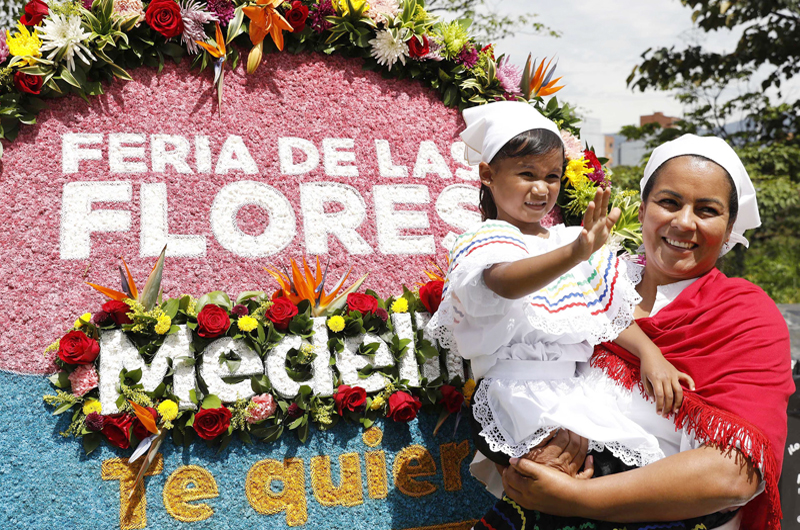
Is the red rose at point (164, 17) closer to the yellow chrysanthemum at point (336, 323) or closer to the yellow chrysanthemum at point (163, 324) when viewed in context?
the yellow chrysanthemum at point (163, 324)

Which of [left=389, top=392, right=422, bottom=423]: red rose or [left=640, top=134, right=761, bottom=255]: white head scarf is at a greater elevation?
[left=640, top=134, right=761, bottom=255]: white head scarf

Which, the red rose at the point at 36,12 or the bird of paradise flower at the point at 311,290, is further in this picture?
the red rose at the point at 36,12

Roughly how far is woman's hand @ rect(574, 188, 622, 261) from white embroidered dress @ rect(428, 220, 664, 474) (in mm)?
251

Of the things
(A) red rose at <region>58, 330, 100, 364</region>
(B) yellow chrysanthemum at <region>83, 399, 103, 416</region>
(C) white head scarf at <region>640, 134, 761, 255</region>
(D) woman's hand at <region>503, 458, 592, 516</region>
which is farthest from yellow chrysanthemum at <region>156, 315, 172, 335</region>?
(C) white head scarf at <region>640, 134, 761, 255</region>

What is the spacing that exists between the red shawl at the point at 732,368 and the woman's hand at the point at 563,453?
266 mm

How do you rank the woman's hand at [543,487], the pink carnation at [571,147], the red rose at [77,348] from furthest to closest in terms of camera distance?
the pink carnation at [571,147]
the red rose at [77,348]
the woman's hand at [543,487]

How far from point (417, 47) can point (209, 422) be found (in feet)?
6.88

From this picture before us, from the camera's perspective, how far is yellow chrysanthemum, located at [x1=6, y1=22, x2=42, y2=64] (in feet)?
9.46

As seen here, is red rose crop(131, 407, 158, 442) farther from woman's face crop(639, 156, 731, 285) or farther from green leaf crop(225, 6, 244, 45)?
woman's face crop(639, 156, 731, 285)

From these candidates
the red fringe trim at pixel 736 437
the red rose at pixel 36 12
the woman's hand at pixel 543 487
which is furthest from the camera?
the red rose at pixel 36 12

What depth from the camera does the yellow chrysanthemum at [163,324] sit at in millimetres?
2598

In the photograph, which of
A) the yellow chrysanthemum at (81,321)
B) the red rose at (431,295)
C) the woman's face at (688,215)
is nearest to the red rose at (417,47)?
the red rose at (431,295)

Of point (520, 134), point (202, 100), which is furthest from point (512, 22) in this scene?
point (520, 134)

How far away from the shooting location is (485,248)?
201 centimetres
